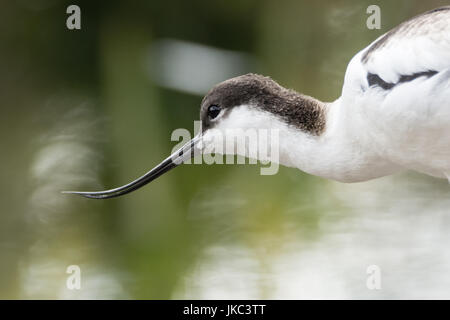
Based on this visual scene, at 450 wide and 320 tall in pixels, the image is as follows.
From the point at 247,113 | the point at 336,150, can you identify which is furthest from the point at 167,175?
the point at 336,150

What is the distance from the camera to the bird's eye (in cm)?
338

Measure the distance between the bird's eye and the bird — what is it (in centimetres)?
4

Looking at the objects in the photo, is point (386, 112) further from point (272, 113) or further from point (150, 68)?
point (150, 68)

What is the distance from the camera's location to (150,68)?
4852 millimetres

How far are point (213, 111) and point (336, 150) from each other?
1.84ft

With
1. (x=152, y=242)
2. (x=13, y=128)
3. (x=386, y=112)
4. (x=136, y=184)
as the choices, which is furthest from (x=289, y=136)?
(x=13, y=128)

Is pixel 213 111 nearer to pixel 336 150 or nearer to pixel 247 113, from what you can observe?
pixel 247 113

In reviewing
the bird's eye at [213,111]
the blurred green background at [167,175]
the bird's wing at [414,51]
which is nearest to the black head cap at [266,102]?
the bird's eye at [213,111]

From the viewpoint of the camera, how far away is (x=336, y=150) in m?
3.09

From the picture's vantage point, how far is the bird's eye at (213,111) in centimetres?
338

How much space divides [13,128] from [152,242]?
3.77 ft

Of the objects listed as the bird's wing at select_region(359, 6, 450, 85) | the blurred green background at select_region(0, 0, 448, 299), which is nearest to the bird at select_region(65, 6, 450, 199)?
the bird's wing at select_region(359, 6, 450, 85)

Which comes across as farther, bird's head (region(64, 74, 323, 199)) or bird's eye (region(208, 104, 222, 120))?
bird's eye (region(208, 104, 222, 120))

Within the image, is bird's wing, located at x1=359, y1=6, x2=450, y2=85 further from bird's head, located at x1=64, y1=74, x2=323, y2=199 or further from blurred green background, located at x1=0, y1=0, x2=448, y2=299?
blurred green background, located at x1=0, y1=0, x2=448, y2=299
